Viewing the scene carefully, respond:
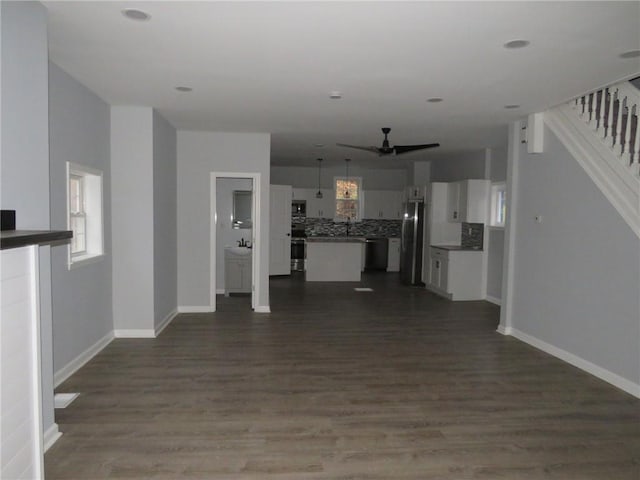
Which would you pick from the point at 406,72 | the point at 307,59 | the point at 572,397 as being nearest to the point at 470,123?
the point at 406,72

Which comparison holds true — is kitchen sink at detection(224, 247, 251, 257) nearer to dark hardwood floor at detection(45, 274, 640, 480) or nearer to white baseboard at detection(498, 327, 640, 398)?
dark hardwood floor at detection(45, 274, 640, 480)

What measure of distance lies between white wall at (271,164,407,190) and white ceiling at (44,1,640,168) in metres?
6.10

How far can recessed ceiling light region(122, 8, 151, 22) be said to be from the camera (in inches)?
106

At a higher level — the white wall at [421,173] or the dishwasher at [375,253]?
the white wall at [421,173]

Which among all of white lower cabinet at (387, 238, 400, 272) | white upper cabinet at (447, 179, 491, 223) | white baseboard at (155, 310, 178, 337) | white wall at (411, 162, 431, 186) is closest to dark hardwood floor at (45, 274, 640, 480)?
white baseboard at (155, 310, 178, 337)

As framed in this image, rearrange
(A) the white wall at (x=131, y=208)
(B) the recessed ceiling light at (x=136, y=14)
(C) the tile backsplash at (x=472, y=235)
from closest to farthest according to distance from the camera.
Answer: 1. (B) the recessed ceiling light at (x=136, y=14)
2. (A) the white wall at (x=131, y=208)
3. (C) the tile backsplash at (x=472, y=235)

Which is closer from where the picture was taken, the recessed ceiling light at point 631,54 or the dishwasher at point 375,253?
the recessed ceiling light at point 631,54

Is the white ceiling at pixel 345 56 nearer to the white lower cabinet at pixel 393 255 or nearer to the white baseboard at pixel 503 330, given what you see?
the white baseboard at pixel 503 330

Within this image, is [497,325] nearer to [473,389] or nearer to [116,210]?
[473,389]

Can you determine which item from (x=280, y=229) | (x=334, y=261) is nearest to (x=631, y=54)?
(x=334, y=261)

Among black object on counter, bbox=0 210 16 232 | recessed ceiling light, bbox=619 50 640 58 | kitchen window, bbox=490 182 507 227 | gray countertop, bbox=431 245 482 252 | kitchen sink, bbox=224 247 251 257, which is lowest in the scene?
kitchen sink, bbox=224 247 251 257

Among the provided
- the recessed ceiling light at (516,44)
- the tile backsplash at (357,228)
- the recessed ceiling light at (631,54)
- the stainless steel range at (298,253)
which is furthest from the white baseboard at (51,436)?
the tile backsplash at (357,228)

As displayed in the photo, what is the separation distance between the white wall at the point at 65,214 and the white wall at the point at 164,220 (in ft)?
1.71

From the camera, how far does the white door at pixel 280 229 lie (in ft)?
33.5
